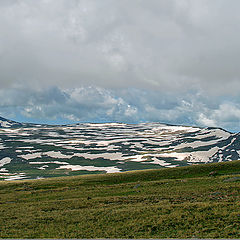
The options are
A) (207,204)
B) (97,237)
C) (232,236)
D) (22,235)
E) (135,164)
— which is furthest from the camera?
(135,164)

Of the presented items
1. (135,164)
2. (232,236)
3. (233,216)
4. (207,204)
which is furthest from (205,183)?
(135,164)

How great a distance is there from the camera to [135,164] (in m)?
197

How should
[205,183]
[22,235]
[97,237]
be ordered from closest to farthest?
[97,237] < [22,235] < [205,183]

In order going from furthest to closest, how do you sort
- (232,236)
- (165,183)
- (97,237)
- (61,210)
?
(165,183), (61,210), (97,237), (232,236)

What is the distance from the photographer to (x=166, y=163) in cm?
19938

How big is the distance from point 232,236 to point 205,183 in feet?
101

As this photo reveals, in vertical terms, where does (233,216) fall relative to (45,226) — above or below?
above

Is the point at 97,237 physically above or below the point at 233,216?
below

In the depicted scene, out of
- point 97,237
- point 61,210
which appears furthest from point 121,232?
point 61,210

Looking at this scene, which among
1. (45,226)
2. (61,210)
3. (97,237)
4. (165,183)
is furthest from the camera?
(165,183)

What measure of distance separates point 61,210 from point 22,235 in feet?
34.8

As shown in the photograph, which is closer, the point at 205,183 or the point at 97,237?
the point at 97,237

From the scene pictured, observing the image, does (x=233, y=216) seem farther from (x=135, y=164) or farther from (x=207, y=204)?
(x=135, y=164)

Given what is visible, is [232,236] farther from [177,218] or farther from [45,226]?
[45,226]
